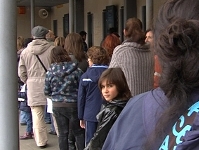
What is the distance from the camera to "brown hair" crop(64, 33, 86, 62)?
5.04 metres

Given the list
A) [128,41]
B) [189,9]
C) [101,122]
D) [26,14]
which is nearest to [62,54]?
[128,41]

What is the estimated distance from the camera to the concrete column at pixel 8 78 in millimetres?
3010

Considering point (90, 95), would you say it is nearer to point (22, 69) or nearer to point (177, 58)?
point (22, 69)

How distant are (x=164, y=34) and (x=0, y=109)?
7.59ft

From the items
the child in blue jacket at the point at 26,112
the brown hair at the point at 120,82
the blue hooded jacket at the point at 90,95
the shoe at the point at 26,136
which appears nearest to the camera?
the brown hair at the point at 120,82

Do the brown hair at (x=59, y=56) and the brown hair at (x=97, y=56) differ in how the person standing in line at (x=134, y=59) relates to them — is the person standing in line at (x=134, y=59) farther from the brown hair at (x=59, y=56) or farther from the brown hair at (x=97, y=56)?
the brown hair at (x=59, y=56)

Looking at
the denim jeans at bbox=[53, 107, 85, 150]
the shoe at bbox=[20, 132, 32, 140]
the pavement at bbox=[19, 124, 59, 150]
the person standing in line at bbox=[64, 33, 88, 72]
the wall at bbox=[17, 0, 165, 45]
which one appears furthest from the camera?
the wall at bbox=[17, 0, 165, 45]

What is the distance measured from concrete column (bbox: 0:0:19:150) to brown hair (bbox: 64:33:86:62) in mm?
1987

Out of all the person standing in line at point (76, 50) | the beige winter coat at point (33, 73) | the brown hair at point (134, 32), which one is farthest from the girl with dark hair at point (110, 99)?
the beige winter coat at point (33, 73)

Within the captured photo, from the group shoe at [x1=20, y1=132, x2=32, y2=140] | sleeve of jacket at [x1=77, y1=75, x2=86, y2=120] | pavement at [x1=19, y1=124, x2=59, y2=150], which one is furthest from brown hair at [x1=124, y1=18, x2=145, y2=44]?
shoe at [x1=20, y1=132, x2=32, y2=140]

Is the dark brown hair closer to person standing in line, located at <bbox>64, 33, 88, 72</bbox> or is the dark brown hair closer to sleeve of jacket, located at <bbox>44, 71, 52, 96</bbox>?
sleeve of jacket, located at <bbox>44, 71, 52, 96</bbox>

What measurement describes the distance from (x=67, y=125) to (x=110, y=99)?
1423mm

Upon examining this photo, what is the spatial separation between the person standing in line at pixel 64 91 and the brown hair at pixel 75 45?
26 cm

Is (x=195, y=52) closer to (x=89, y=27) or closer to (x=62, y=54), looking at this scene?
(x=62, y=54)
